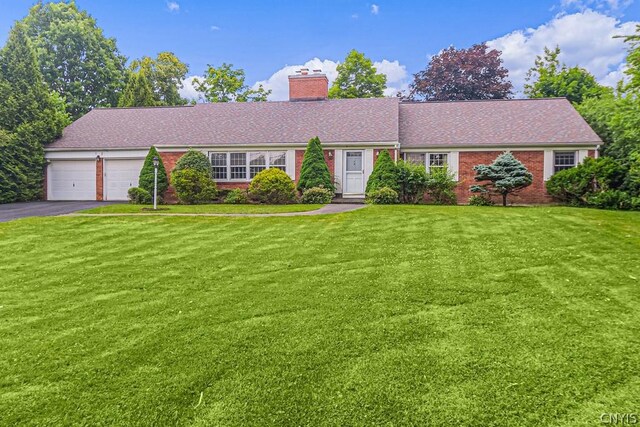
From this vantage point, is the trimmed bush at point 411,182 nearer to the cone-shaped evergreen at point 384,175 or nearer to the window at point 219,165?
the cone-shaped evergreen at point 384,175

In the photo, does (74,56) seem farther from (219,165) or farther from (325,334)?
(325,334)

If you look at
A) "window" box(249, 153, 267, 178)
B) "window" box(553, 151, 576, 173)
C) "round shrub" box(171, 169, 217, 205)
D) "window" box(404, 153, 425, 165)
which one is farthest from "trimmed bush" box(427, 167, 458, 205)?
"round shrub" box(171, 169, 217, 205)

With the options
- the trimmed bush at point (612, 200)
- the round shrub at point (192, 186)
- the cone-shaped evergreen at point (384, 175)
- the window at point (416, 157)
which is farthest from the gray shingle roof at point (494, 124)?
the round shrub at point (192, 186)

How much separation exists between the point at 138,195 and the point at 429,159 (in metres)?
12.9

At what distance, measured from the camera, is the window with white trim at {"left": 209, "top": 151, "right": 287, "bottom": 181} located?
62.4 ft

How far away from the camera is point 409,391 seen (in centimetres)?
275

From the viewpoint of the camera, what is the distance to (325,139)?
18.6 m

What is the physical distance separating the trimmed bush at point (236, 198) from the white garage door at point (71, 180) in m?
7.89

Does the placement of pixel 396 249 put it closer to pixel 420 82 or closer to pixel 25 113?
pixel 25 113

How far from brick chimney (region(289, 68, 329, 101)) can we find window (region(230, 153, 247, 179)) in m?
5.48

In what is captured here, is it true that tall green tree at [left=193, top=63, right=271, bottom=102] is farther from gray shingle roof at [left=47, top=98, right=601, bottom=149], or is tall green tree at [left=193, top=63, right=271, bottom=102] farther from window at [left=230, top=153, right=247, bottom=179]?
window at [left=230, top=153, right=247, bottom=179]

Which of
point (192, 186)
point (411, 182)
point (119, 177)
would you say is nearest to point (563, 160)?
point (411, 182)

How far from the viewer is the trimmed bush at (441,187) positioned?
16094 mm

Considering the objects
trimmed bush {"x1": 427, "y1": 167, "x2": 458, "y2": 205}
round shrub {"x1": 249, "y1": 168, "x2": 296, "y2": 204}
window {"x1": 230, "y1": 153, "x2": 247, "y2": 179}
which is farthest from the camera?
window {"x1": 230, "y1": 153, "x2": 247, "y2": 179}
